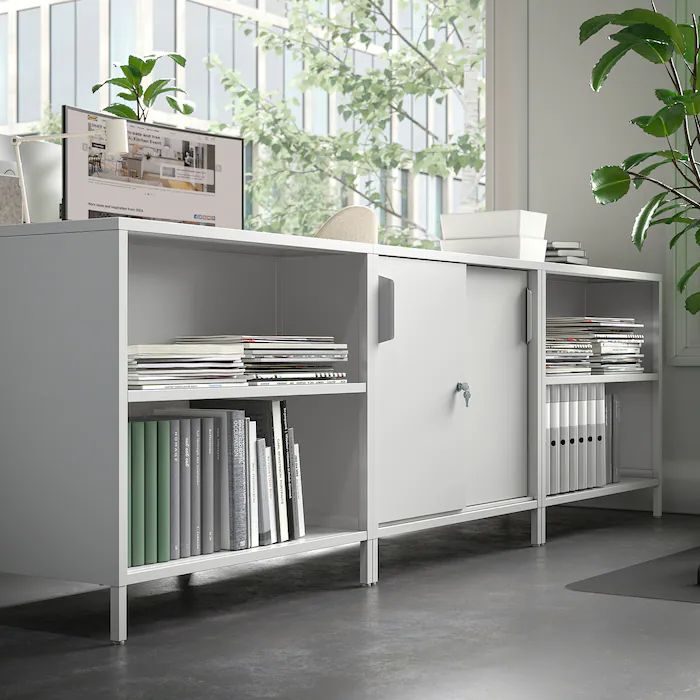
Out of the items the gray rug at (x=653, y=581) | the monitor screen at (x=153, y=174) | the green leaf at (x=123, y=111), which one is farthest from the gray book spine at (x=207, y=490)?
the green leaf at (x=123, y=111)

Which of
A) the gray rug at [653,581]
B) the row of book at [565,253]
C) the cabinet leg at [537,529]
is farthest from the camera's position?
the row of book at [565,253]

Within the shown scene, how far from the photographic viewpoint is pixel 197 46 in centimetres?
1545

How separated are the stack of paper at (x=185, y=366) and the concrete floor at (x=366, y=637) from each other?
0.56 meters

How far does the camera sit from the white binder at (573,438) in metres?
4.38

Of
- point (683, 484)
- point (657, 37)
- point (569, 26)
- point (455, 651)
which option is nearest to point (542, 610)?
point (455, 651)

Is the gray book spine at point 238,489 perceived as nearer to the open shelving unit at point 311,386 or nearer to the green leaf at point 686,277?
the open shelving unit at point 311,386

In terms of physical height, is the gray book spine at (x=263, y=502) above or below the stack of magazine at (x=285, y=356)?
below

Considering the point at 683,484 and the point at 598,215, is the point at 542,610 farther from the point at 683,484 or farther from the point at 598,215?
the point at 598,215

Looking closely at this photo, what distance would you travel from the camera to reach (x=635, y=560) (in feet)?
12.5

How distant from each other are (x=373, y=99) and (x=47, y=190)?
7228 millimetres

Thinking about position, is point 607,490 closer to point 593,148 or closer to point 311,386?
point 593,148

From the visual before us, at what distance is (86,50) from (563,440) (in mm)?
12996

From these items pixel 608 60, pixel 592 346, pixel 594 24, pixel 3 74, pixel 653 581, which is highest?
pixel 3 74

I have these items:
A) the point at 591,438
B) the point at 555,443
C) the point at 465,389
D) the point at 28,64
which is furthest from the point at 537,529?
the point at 28,64
